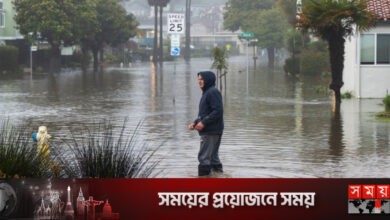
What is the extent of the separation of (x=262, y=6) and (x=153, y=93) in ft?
265

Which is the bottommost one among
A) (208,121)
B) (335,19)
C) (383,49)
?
(208,121)

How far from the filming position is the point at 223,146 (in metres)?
15.9

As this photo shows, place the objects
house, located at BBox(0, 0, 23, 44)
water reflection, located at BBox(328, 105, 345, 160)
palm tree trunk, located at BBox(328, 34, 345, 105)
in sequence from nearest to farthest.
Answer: water reflection, located at BBox(328, 105, 345, 160) → palm tree trunk, located at BBox(328, 34, 345, 105) → house, located at BBox(0, 0, 23, 44)

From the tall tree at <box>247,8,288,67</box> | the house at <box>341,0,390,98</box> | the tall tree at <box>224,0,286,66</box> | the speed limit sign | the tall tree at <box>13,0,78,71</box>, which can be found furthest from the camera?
the tall tree at <box>224,0,286,66</box>

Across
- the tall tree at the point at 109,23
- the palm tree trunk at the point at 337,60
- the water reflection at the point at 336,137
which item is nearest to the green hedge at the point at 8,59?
the tall tree at the point at 109,23

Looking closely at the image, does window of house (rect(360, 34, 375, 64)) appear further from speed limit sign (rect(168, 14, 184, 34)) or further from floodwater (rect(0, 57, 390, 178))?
speed limit sign (rect(168, 14, 184, 34))

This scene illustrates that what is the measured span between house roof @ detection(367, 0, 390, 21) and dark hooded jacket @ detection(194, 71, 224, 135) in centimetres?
1874

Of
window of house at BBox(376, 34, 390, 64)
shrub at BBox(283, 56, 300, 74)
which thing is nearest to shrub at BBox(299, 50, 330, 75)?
shrub at BBox(283, 56, 300, 74)

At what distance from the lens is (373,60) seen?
29969 mm

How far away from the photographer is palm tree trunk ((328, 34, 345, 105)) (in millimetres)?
27188

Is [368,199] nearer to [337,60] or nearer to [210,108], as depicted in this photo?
[210,108]

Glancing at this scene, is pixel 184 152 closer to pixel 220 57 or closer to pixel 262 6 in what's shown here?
pixel 220 57

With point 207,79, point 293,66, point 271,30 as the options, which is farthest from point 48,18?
point 207,79

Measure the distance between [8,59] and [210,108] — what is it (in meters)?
48.9
